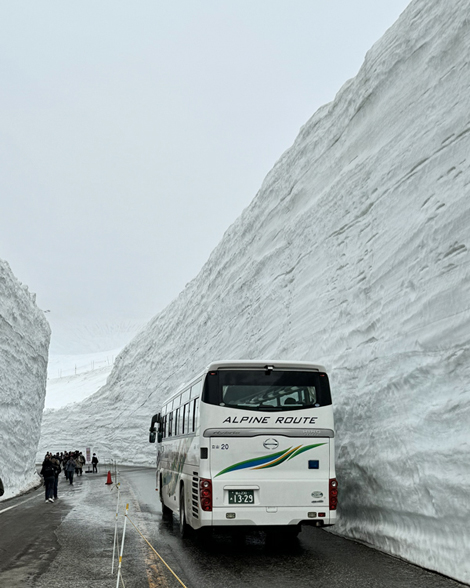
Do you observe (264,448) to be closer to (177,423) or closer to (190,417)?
(190,417)

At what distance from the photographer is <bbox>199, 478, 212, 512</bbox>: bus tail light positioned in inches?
368

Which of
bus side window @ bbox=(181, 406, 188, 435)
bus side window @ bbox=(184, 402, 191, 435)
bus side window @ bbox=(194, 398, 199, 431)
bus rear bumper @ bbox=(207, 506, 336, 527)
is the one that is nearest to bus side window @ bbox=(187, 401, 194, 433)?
bus side window @ bbox=(184, 402, 191, 435)

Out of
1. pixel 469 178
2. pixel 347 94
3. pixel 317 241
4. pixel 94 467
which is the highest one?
pixel 347 94

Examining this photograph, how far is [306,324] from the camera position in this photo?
68.8 ft

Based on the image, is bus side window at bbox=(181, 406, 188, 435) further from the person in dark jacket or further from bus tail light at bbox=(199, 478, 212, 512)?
the person in dark jacket

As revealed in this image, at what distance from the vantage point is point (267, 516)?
9.33 m

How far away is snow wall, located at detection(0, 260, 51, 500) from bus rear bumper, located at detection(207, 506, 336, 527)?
19.4m

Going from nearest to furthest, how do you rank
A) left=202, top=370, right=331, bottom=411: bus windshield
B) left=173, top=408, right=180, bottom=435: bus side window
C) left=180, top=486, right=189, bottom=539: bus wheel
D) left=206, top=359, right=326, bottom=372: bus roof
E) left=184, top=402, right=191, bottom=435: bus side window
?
left=202, top=370, right=331, bottom=411: bus windshield, left=206, top=359, right=326, bottom=372: bus roof, left=180, top=486, right=189, bottom=539: bus wheel, left=184, top=402, right=191, bottom=435: bus side window, left=173, top=408, right=180, bottom=435: bus side window

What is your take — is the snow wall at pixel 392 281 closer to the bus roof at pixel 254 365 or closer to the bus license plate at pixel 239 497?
the bus roof at pixel 254 365

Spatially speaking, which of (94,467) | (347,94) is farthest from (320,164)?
(94,467)

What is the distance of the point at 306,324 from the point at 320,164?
803cm

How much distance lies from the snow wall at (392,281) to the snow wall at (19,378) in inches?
489

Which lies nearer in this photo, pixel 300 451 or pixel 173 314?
pixel 300 451

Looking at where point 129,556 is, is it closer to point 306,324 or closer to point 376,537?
point 376,537
